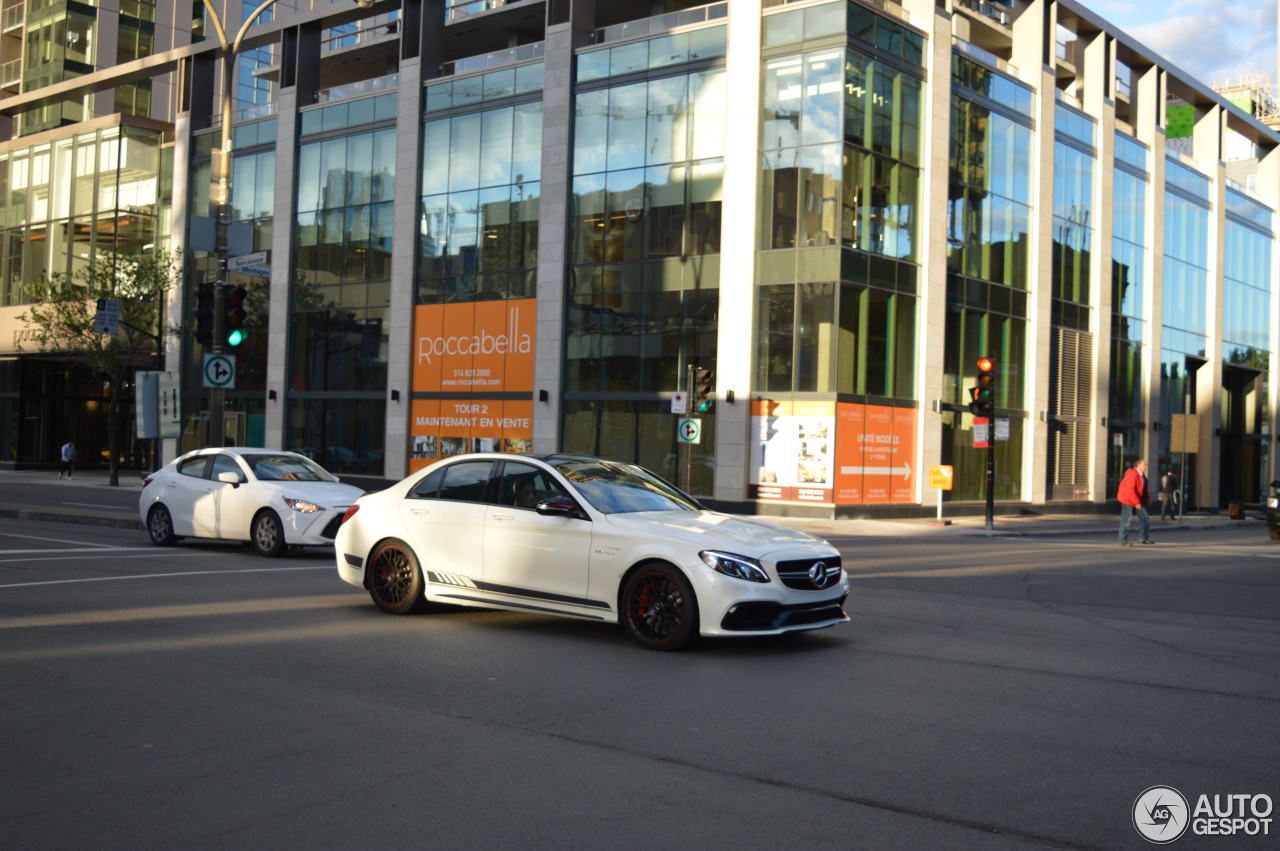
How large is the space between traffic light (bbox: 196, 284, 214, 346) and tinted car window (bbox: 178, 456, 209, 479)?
2470 millimetres

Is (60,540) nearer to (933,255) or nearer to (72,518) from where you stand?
(72,518)

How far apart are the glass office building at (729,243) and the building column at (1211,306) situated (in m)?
0.49

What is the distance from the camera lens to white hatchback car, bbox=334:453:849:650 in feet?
30.1

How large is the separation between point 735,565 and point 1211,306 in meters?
53.2

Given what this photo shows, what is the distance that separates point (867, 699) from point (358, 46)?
155 feet

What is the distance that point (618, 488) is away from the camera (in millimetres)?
10516

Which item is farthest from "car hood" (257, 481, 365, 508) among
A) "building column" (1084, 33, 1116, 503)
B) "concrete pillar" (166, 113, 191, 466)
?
"concrete pillar" (166, 113, 191, 466)

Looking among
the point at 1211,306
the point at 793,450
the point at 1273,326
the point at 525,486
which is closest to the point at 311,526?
the point at 525,486

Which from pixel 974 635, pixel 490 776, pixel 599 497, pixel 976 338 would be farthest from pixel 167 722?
pixel 976 338

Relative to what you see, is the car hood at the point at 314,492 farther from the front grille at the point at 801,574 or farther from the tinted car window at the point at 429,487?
the front grille at the point at 801,574

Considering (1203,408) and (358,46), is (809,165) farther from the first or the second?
(1203,408)

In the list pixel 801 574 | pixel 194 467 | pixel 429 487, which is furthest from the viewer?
pixel 194 467

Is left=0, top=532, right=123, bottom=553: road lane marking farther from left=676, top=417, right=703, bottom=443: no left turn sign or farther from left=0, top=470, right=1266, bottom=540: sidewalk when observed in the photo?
left=676, top=417, right=703, bottom=443: no left turn sign

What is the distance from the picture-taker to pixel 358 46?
49469 mm
